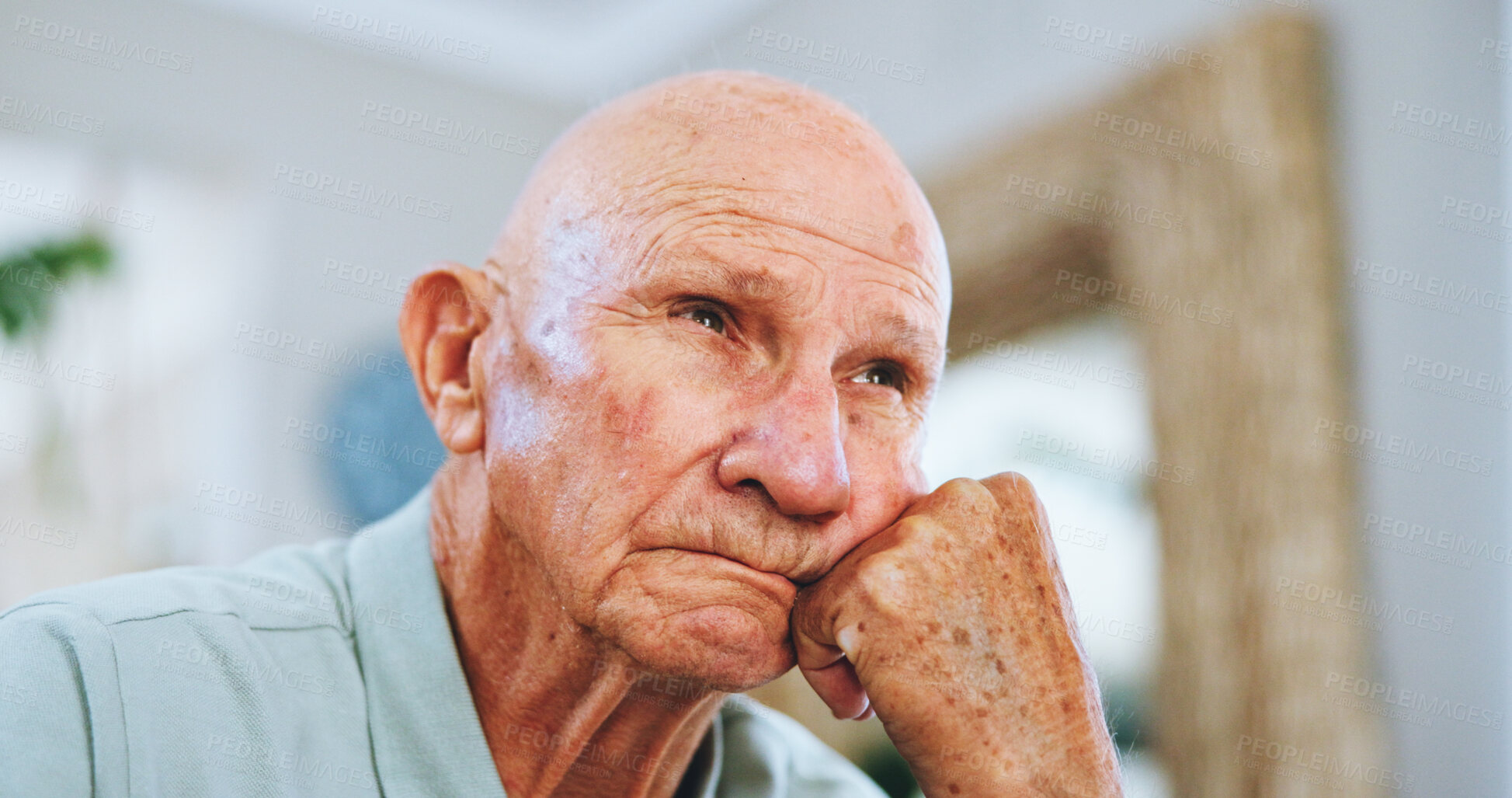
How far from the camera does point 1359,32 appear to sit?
92.4 inches

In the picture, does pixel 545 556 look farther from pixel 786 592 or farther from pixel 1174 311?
pixel 1174 311

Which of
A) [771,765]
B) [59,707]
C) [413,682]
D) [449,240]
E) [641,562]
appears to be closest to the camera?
[59,707]

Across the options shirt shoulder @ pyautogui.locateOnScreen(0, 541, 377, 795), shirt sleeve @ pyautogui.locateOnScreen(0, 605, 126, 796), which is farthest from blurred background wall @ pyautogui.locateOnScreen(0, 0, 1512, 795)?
shirt sleeve @ pyautogui.locateOnScreen(0, 605, 126, 796)

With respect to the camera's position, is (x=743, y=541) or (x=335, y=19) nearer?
(x=743, y=541)

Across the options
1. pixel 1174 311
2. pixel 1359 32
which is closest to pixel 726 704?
pixel 1174 311

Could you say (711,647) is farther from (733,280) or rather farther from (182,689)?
(182,689)

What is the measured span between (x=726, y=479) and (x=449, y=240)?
3.84 metres

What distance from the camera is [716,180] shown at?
3.87 ft

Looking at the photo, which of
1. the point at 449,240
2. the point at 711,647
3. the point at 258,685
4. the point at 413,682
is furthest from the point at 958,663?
the point at 449,240

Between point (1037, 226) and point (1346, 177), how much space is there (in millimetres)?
819

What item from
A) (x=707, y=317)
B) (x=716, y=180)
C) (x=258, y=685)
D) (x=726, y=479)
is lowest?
(x=258, y=685)

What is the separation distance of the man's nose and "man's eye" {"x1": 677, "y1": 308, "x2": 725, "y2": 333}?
109mm

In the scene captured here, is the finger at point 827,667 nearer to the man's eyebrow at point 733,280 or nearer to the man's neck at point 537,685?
the man's neck at point 537,685

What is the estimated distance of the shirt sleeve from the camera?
937mm
